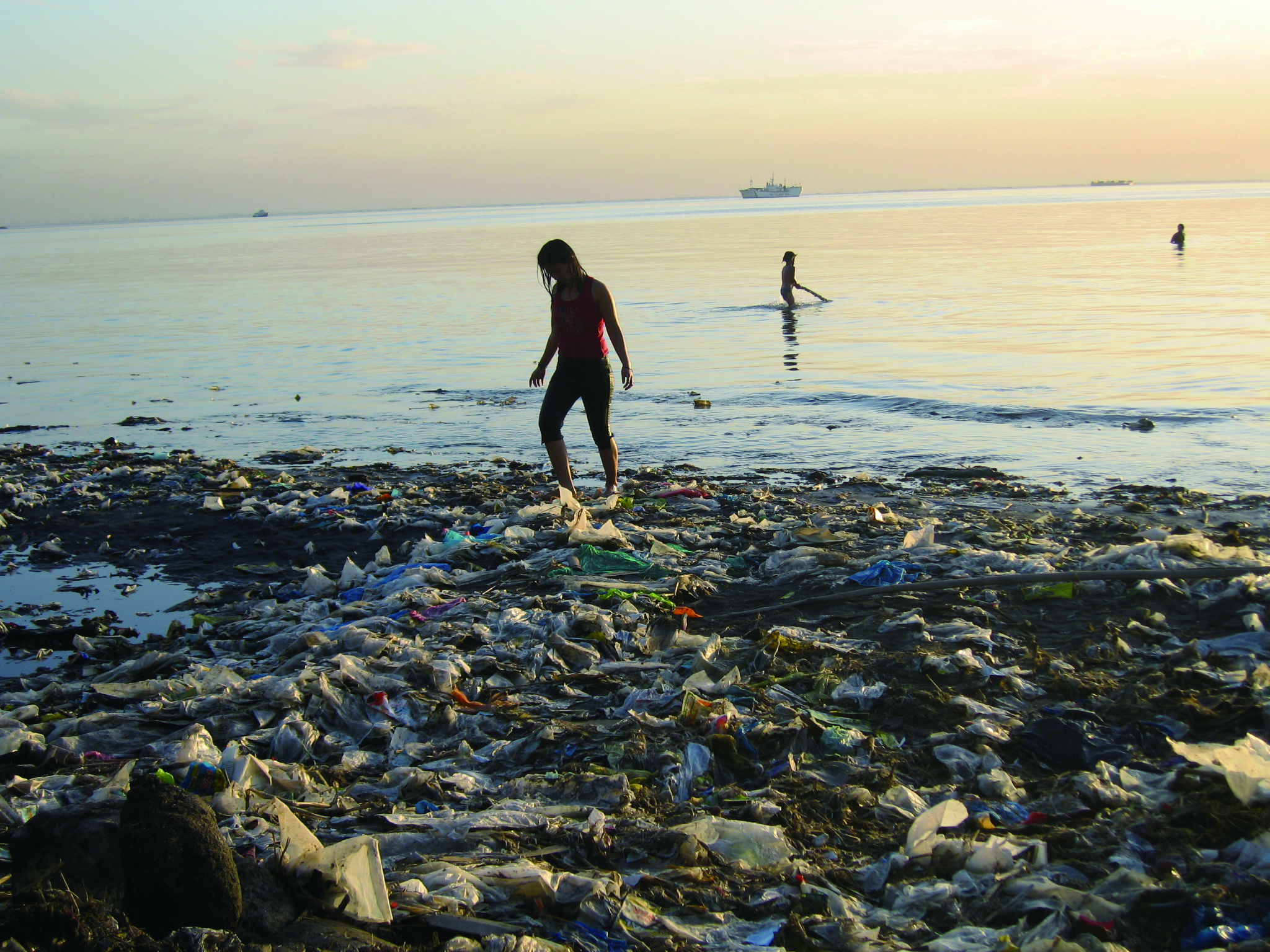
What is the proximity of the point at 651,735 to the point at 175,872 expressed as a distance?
1788 mm

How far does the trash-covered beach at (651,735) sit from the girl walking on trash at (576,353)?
0.51 meters

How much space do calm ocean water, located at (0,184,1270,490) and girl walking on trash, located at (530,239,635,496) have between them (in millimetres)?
2552

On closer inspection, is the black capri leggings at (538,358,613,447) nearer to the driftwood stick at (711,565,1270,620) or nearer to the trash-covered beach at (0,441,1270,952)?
the trash-covered beach at (0,441,1270,952)

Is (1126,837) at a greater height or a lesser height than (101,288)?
lesser

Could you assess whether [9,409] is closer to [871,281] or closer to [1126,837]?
[1126,837]

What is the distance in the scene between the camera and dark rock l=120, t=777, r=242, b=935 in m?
2.41

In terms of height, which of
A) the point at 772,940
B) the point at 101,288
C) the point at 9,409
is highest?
the point at 101,288

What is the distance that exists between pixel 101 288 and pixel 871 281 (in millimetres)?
23946

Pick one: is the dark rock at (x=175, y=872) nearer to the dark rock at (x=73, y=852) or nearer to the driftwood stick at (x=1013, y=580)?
the dark rock at (x=73, y=852)

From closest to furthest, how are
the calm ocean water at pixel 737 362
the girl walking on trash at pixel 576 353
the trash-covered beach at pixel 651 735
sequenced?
the trash-covered beach at pixel 651 735
the girl walking on trash at pixel 576 353
the calm ocean water at pixel 737 362

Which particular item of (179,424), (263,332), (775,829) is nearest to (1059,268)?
(263,332)

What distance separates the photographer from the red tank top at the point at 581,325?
6552 mm

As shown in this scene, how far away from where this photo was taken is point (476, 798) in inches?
134

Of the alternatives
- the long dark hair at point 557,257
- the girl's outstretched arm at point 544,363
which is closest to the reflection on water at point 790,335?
the girl's outstretched arm at point 544,363
